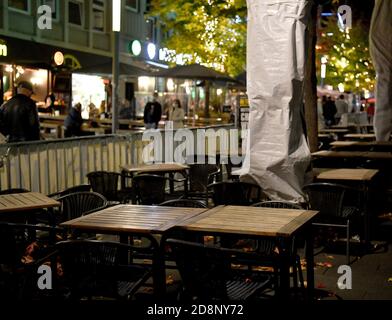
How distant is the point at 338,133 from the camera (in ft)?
66.1

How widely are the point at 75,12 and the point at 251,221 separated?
25.4m

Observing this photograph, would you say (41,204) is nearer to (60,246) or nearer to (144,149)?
(60,246)

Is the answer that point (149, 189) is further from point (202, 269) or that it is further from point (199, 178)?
point (202, 269)

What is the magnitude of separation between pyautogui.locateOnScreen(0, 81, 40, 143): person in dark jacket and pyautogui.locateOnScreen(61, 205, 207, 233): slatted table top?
4.68 metres

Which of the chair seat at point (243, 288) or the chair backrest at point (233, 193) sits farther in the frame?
the chair backrest at point (233, 193)

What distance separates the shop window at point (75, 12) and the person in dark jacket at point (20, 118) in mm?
18693

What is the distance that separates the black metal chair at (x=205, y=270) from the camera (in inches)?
184

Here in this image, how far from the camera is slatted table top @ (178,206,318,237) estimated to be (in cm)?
516

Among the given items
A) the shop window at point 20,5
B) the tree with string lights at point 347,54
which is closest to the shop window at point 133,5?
the shop window at point 20,5

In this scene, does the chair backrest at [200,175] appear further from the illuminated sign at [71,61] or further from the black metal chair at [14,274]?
the illuminated sign at [71,61]

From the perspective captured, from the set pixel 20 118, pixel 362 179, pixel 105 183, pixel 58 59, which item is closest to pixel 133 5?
pixel 58 59
